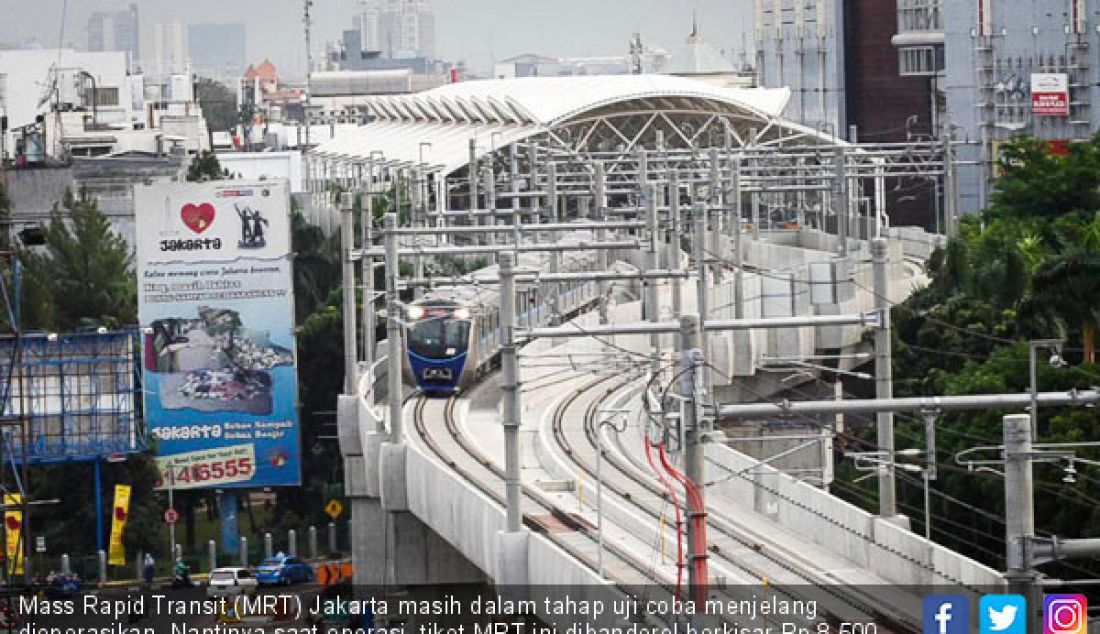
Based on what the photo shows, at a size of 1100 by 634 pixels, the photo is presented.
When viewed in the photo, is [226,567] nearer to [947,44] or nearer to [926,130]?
[947,44]

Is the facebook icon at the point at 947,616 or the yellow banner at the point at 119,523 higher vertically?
the facebook icon at the point at 947,616

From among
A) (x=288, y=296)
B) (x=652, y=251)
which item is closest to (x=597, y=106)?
(x=288, y=296)

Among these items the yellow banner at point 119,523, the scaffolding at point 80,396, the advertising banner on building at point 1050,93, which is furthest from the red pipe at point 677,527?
the advertising banner on building at point 1050,93

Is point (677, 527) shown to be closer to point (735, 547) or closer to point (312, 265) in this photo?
point (735, 547)

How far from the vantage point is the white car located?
172 feet

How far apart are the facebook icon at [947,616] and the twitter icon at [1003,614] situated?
2058mm

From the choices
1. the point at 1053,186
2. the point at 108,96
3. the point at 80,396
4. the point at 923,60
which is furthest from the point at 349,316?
the point at 108,96

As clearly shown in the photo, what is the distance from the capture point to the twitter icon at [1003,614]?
71.0 ft

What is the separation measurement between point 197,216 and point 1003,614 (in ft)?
129

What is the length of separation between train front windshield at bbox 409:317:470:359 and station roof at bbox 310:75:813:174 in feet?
149

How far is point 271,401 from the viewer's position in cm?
5909

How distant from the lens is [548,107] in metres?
104

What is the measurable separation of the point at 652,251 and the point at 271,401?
1449 cm

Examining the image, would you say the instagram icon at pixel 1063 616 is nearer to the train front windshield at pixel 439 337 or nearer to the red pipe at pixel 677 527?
the red pipe at pixel 677 527
